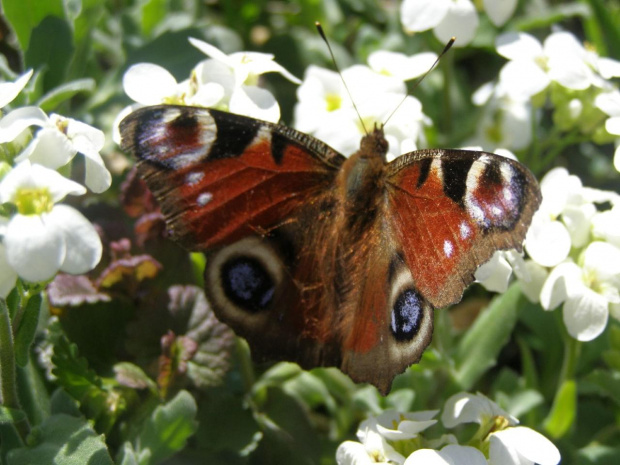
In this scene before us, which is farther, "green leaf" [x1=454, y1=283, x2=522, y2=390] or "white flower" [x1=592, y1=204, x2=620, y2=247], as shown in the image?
"green leaf" [x1=454, y1=283, x2=522, y2=390]

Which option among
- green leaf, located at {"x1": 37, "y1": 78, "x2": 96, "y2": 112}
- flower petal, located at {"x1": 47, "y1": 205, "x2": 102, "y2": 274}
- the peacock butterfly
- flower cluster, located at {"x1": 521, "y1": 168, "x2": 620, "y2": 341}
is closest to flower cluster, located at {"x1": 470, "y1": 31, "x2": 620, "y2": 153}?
flower cluster, located at {"x1": 521, "y1": 168, "x2": 620, "y2": 341}

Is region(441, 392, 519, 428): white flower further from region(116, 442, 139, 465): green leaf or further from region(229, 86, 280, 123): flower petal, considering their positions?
region(229, 86, 280, 123): flower petal

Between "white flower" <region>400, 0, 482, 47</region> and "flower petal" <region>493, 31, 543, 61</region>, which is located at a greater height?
"white flower" <region>400, 0, 482, 47</region>

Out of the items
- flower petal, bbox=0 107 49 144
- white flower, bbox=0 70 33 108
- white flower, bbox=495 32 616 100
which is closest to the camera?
flower petal, bbox=0 107 49 144

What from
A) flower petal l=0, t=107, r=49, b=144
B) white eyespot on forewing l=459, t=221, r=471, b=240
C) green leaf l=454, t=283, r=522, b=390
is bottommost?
green leaf l=454, t=283, r=522, b=390

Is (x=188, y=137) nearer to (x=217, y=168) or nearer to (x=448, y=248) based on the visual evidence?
(x=217, y=168)
